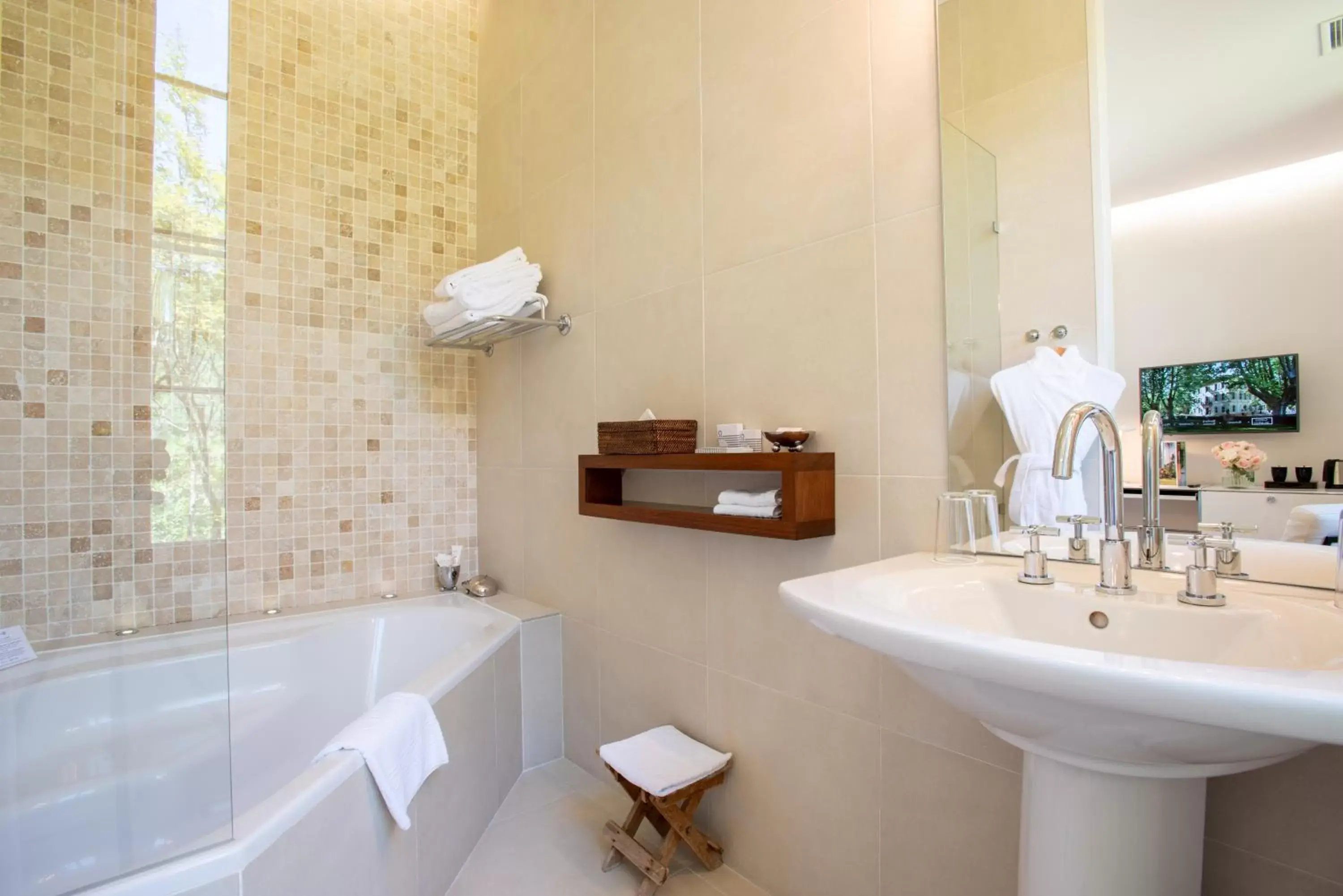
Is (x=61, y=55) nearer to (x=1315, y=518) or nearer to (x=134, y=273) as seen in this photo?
(x=134, y=273)

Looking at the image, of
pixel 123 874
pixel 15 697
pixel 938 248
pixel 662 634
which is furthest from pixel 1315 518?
pixel 15 697

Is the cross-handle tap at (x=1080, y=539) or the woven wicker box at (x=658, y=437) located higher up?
the woven wicker box at (x=658, y=437)

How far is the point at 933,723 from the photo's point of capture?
4.19 ft

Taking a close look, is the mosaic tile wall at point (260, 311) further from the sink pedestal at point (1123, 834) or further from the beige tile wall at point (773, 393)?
the sink pedestal at point (1123, 834)

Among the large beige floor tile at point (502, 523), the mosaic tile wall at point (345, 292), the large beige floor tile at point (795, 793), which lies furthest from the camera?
the large beige floor tile at point (502, 523)

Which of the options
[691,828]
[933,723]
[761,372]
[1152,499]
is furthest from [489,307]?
[1152,499]

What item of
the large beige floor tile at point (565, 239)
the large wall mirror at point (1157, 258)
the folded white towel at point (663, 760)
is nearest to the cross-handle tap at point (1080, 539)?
the large wall mirror at point (1157, 258)

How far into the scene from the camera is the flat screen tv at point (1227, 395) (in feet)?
3.11

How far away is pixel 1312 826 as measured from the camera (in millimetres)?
885

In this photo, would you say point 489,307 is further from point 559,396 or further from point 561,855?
point 561,855

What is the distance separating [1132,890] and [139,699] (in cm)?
148

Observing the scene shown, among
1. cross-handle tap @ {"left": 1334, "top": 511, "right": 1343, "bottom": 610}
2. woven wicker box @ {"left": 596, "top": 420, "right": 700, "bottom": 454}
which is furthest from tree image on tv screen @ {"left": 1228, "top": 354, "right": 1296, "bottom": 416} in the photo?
woven wicker box @ {"left": 596, "top": 420, "right": 700, "bottom": 454}

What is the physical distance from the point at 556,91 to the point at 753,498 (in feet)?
5.96

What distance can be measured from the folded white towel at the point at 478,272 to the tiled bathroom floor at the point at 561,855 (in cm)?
171
